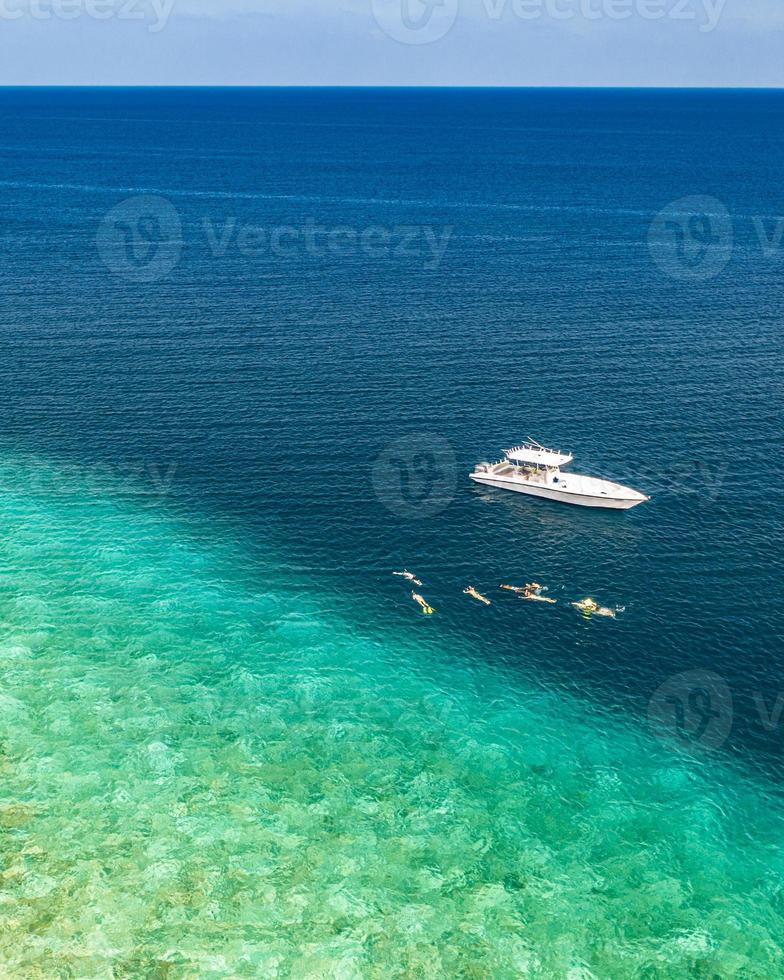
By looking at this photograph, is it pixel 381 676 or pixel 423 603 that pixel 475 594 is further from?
pixel 381 676

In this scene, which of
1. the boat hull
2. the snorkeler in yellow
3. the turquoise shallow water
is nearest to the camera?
the turquoise shallow water

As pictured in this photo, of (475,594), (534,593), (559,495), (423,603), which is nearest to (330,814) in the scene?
(423,603)

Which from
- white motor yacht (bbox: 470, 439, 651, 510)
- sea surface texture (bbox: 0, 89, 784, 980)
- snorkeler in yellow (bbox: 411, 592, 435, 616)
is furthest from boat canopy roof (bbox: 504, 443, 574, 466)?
snorkeler in yellow (bbox: 411, 592, 435, 616)

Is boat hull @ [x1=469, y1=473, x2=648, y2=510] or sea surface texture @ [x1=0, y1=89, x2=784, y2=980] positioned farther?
boat hull @ [x1=469, y1=473, x2=648, y2=510]

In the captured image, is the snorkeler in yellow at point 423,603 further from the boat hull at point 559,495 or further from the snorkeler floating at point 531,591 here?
the boat hull at point 559,495

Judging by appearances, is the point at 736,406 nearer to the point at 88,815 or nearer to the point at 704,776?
the point at 704,776

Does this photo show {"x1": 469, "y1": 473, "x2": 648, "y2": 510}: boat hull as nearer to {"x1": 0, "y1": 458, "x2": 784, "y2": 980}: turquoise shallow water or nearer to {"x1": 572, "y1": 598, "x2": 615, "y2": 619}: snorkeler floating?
{"x1": 572, "y1": 598, "x2": 615, "y2": 619}: snorkeler floating
